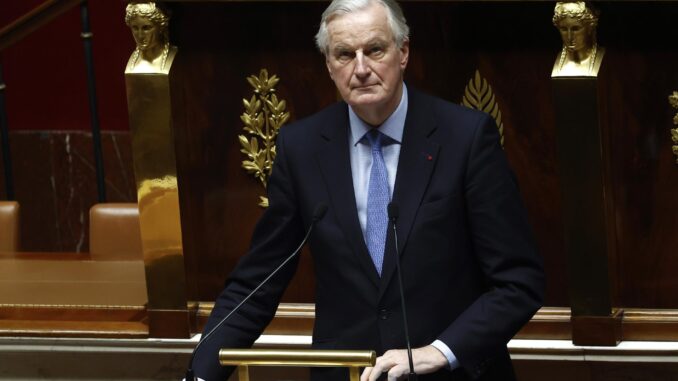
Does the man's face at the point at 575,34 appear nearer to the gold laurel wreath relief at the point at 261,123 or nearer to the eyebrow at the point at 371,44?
the gold laurel wreath relief at the point at 261,123

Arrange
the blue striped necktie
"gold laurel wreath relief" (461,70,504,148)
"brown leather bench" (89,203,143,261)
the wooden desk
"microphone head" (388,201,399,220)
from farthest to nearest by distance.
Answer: "brown leather bench" (89,203,143,261)
the wooden desk
"gold laurel wreath relief" (461,70,504,148)
the blue striped necktie
"microphone head" (388,201,399,220)

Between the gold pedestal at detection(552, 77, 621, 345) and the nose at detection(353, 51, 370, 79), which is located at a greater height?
the nose at detection(353, 51, 370, 79)

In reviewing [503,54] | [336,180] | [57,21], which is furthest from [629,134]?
[57,21]

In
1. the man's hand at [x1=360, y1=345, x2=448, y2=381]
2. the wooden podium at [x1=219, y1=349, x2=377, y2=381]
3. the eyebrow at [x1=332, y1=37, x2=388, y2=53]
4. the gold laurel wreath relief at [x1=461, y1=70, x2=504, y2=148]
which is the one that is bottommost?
the man's hand at [x1=360, y1=345, x2=448, y2=381]

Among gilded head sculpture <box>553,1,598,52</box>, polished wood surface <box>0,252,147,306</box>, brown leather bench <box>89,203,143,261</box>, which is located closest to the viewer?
gilded head sculpture <box>553,1,598,52</box>

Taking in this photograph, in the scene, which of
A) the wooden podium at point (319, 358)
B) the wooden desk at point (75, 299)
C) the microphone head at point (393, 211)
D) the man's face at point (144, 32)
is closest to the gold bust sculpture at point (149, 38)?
the man's face at point (144, 32)

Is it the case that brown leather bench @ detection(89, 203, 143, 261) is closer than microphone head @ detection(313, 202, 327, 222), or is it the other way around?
microphone head @ detection(313, 202, 327, 222)

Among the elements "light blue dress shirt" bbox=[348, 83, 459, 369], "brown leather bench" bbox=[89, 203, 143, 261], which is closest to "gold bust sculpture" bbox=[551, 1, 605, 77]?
"light blue dress shirt" bbox=[348, 83, 459, 369]

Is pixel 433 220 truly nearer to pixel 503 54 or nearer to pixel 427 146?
pixel 427 146

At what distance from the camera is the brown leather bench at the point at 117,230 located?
4.83 meters

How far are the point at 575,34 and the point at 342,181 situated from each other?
40.5 inches

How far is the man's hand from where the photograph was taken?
273 centimetres

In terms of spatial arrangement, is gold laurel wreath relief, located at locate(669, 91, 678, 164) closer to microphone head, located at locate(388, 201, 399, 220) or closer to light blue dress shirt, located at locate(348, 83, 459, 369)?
light blue dress shirt, located at locate(348, 83, 459, 369)

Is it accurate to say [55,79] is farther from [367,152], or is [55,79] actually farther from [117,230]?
[367,152]
